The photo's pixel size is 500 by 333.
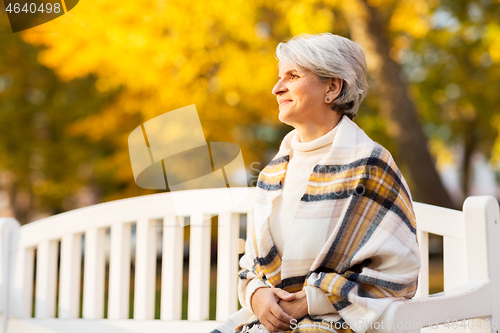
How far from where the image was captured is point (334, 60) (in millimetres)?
1644

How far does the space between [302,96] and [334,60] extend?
0.51ft

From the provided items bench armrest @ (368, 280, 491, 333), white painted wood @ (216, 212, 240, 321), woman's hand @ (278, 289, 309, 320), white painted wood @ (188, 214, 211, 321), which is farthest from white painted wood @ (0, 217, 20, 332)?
bench armrest @ (368, 280, 491, 333)

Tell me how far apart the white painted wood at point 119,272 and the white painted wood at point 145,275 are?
67mm

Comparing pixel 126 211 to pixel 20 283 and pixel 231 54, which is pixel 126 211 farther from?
pixel 231 54

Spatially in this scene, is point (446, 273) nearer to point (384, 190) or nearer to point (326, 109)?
point (384, 190)

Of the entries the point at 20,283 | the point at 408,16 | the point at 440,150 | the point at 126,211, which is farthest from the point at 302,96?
the point at 440,150

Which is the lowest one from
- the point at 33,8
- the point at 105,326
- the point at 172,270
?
the point at 105,326

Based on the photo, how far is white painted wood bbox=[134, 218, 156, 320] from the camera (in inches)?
92.5

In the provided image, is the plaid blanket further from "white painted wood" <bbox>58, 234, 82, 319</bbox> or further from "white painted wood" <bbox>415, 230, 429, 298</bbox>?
"white painted wood" <bbox>58, 234, 82, 319</bbox>

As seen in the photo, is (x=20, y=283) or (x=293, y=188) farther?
(x=20, y=283)

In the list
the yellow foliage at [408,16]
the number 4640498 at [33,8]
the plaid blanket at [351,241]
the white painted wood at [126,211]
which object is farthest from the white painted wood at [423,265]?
the yellow foliage at [408,16]

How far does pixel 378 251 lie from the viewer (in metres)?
1.46

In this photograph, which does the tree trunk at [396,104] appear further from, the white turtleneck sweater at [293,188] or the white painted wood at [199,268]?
the white turtleneck sweater at [293,188]

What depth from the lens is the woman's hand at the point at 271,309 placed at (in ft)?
5.01
